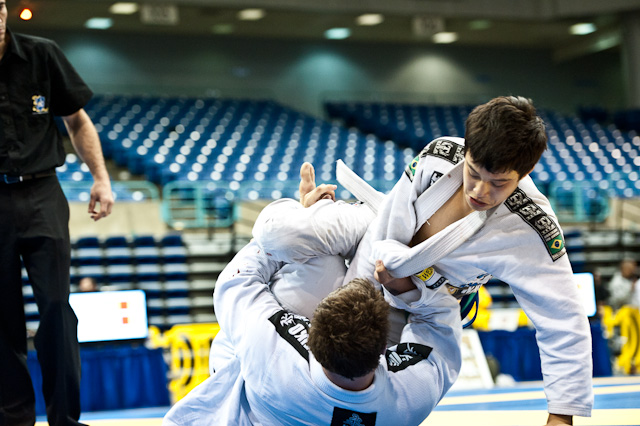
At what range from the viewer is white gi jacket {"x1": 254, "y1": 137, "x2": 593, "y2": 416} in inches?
66.2

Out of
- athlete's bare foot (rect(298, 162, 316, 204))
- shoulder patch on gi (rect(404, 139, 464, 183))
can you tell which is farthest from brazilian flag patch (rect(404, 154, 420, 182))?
athlete's bare foot (rect(298, 162, 316, 204))

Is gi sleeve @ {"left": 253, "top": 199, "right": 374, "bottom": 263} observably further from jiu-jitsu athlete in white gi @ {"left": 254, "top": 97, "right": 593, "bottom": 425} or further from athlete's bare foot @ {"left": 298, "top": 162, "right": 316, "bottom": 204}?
athlete's bare foot @ {"left": 298, "top": 162, "right": 316, "bottom": 204}

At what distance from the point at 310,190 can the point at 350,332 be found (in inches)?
25.8

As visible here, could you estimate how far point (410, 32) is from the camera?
16.6 meters

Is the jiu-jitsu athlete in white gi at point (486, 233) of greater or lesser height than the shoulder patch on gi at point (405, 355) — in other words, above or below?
above

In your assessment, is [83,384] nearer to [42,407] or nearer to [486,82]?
[42,407]

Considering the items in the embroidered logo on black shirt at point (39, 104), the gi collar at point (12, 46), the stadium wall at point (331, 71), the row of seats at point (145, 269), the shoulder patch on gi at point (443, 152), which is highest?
the stadium wall at point (331, 71)

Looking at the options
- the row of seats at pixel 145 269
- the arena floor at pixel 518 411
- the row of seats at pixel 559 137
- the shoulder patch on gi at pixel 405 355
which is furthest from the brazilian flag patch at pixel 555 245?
the row of seats at pixel 559 137

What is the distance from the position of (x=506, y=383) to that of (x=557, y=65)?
14418 mm

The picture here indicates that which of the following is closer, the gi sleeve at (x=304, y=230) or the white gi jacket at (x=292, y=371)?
the white gi jacket at (x=292, y=371)

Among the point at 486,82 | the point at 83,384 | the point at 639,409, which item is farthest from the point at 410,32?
the point at 639,409

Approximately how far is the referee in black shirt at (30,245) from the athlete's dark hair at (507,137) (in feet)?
4.25

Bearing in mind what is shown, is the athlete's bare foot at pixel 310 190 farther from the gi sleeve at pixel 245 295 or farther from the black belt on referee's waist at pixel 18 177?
the black belt on referee's waist at pixel 18 177

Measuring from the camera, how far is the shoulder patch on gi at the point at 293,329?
68.4 inches
